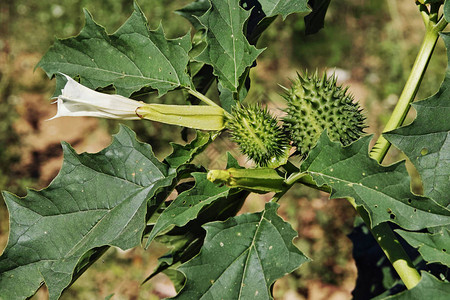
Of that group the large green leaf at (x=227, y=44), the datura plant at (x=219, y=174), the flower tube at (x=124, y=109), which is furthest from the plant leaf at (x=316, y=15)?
the flower tube at (x=124, y=109)

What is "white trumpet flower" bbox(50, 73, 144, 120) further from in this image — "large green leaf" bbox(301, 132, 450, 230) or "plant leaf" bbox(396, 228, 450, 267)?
"plant leaf" bbox(396, 228, 450, 267)

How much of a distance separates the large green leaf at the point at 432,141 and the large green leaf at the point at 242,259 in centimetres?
25

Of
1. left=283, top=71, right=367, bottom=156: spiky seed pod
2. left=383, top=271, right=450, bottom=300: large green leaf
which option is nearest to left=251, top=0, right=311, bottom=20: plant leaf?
left=283, top=71, right=367, bottom=156: spiky seed pod

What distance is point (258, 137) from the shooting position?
3.69 ft

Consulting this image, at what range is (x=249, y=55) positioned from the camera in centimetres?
115

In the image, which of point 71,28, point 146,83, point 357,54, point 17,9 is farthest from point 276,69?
point 146,83

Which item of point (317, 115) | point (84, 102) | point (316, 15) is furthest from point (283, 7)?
point (84, 102)

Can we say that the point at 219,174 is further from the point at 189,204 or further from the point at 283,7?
the point at 283,7

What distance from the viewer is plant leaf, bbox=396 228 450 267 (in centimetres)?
92

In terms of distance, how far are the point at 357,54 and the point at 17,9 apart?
2.73 meters

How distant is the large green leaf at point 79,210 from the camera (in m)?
1.02

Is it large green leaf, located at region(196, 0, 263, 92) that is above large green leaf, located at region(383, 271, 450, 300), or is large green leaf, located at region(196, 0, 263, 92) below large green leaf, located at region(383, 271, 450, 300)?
above

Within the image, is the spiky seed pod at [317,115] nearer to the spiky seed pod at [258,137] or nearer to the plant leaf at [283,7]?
the spiky seed pod at [258,137]

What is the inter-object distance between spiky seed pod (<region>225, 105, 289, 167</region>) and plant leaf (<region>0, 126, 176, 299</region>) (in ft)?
0.54
